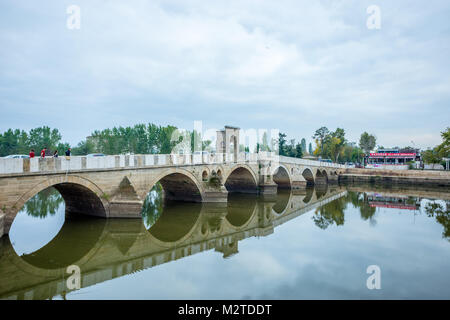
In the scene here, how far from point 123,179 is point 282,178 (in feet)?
63.3

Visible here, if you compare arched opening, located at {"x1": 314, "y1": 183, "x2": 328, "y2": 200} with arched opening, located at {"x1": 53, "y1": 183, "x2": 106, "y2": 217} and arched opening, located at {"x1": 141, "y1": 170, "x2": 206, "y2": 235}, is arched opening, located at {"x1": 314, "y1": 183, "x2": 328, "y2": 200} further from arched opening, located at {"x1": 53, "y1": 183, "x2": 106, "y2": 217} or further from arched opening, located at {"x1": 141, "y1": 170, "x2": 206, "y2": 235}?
arched opening, located at {"x1": 53, "y1": 183, "x2": 106, "y2": 217}

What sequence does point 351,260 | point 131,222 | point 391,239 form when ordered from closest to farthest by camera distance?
point 351,260, point 391,239, point 131,222

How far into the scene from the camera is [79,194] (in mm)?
13445

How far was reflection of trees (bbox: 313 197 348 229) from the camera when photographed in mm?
15656

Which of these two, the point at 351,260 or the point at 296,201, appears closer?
the point at 351,260

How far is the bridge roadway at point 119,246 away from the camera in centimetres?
775

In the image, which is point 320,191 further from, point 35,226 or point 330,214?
point 35,226

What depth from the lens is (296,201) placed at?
23109mm

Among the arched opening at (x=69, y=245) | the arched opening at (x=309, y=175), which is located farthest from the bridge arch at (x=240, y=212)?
the arched opening at (x=309, y=175)
